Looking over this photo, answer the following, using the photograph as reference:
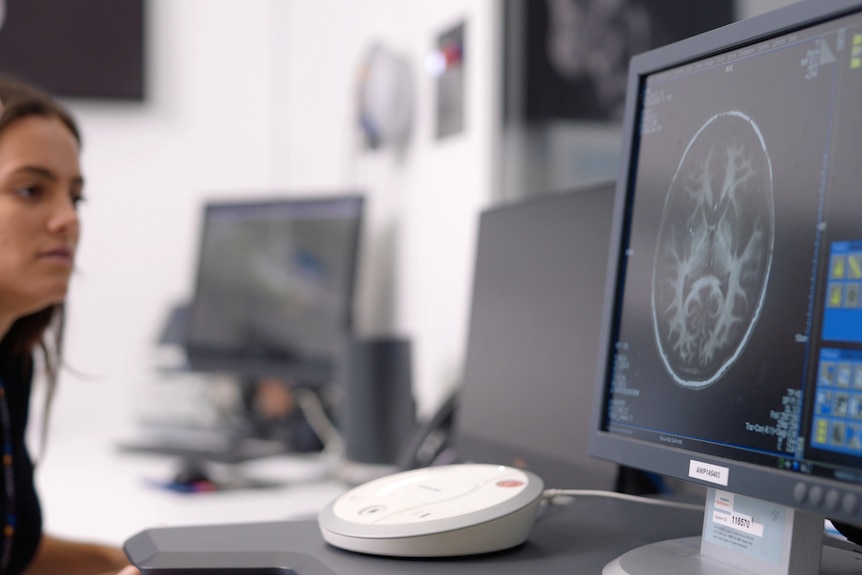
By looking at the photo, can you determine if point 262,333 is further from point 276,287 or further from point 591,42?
point 591,42

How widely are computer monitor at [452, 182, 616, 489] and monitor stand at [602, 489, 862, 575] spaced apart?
24cm

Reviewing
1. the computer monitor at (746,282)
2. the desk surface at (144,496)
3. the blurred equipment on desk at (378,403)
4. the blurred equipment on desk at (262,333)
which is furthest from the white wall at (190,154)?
the computer monitor at (746,282)

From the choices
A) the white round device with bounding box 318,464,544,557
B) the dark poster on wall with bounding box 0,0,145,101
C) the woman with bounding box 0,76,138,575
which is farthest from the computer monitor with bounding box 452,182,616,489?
the dark poster on wall with bounding box 0,0,145,101

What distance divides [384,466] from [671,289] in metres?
1.12

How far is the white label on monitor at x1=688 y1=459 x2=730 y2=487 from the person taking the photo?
64 cm

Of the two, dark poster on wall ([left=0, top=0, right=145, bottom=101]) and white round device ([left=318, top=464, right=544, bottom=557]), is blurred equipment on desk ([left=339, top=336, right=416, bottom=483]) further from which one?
dark poster on wall ([left=0, top=0, right=145, bottom=101])

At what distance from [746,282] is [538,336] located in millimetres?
456

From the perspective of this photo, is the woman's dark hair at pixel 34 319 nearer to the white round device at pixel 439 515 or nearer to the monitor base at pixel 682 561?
the white round device at pixel 439 515

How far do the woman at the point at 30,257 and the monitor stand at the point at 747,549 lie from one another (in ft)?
2.93

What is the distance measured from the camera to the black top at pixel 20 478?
132cm

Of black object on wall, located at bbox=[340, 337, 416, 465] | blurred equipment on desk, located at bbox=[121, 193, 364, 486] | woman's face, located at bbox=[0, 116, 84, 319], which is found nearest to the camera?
→ woman's face, located at bbox=[0, 116, 84, 319]

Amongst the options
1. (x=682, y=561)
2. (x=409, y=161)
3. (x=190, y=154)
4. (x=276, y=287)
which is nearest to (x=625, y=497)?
(x=682, y=561)

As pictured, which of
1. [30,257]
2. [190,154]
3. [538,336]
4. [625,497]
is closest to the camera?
[625,497]

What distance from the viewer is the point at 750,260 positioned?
0.66 meters
